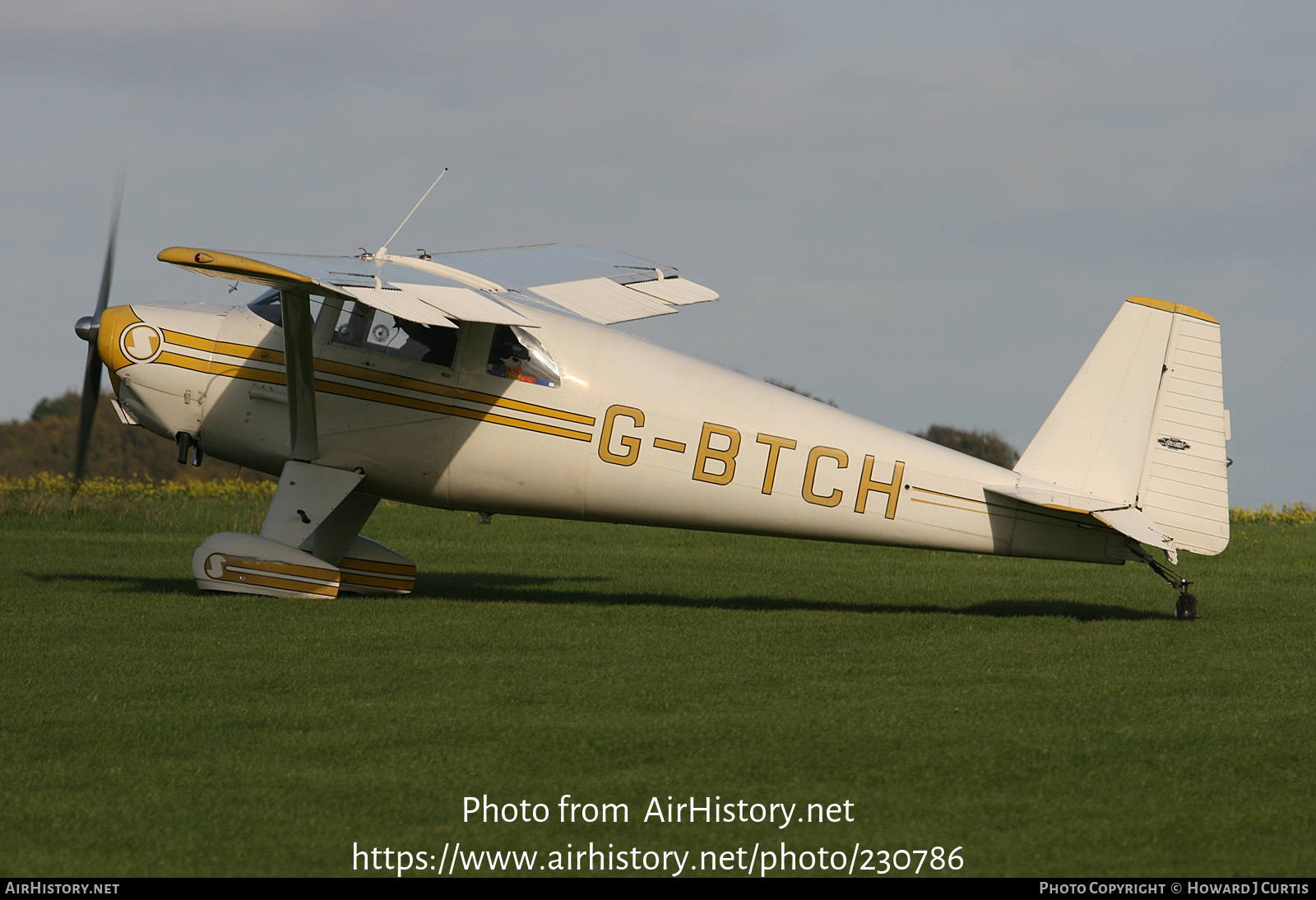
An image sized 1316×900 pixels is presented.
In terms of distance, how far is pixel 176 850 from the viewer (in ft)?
14.5

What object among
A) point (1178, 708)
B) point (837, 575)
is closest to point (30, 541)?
point (837, 575)

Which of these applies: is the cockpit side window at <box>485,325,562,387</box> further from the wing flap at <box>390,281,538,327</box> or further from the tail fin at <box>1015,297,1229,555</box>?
the tail fin at <box>1015,297,1229,555</box>

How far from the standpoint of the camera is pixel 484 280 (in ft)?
37.1

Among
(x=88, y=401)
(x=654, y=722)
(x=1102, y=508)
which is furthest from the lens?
(x=88, y=401)

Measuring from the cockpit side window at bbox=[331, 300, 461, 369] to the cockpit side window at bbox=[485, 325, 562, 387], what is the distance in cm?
37

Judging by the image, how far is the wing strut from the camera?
10594mm

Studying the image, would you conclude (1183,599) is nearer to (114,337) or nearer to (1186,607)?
(1186,607)

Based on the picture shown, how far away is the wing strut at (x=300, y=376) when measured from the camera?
34.8 ft

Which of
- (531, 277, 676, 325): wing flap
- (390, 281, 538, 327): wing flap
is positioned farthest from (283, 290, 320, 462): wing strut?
(531, 277, 676, 325): wing flap

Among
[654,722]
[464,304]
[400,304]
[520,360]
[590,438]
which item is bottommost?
[654,722]

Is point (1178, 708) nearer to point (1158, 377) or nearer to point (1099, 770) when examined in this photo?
point (1099, 770)

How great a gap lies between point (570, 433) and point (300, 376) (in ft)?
8.11

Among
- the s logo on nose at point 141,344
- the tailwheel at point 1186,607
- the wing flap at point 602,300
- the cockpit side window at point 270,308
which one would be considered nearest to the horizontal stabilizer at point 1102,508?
the tailwheel at point 1186,607

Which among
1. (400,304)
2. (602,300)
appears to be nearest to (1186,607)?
(602,300)
